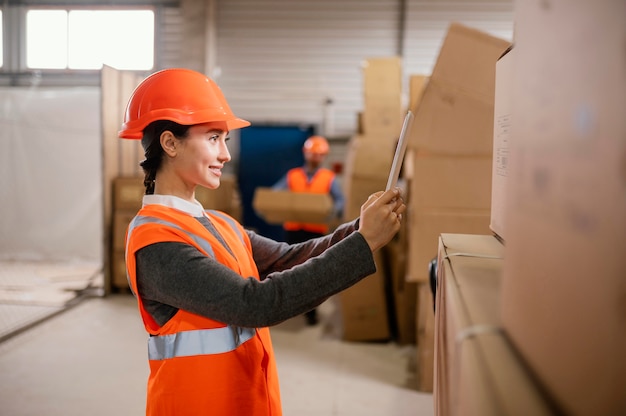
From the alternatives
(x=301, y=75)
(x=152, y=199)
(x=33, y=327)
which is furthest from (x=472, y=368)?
(x=301, y=75)

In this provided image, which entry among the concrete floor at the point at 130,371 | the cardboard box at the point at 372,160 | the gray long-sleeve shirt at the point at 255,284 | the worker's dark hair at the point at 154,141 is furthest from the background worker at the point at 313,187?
the gray long-sleeve shirt at the point at 255,284

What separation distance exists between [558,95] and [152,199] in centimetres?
105

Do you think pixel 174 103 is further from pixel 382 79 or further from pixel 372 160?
pixel 382 79

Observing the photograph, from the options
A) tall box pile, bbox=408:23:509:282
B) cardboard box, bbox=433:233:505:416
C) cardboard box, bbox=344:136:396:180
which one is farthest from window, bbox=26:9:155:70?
cardboard box, bbox=433:233:505:416

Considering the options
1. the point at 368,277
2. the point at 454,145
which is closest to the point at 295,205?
the point at 368,277

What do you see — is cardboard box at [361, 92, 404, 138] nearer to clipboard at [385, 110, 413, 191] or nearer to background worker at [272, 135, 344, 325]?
background worker at [272, 135, 344, 325]

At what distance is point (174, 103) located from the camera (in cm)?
125

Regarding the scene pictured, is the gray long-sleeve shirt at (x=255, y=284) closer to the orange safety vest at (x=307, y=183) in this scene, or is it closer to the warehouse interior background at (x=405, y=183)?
the warehouse interior background at (x=405, y=183)

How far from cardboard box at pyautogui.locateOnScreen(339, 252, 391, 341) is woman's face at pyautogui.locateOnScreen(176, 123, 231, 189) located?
3189 mm

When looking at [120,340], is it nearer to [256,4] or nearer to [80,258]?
[80,258]

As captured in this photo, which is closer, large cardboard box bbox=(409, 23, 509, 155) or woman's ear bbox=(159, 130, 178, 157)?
woman's ear bbox=(159, 130, 178, 157)

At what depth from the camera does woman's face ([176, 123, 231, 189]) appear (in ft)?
4.16

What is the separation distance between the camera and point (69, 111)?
704cm

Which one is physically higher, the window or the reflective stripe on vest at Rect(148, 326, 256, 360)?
the window
